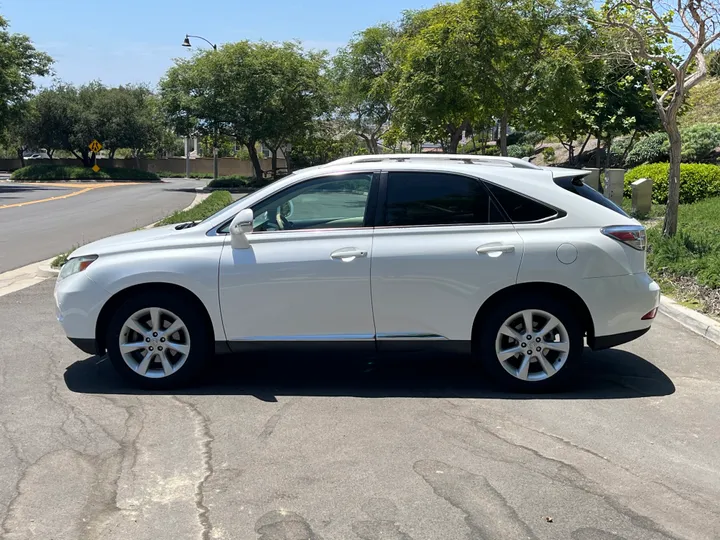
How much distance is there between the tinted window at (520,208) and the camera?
18.0 ft

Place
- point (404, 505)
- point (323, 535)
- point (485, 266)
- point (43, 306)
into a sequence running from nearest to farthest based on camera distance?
point (323, 535) < point (404, 505) < point (485, 266) < point (43, 306)

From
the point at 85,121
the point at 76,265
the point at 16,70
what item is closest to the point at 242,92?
the point at 16,70

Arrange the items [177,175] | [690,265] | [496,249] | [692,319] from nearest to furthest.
→ [496,249] → [692,319] → [690,265] → [177,175]

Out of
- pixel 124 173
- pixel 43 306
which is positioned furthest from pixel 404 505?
pixel 124 173

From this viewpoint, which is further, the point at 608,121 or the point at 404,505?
the point at 608,121

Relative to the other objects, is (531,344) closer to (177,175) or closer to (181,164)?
(177,175)

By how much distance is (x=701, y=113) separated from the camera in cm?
3064

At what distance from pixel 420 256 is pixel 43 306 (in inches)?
215

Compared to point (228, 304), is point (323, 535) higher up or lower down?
lower down

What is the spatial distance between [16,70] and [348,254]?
42.1 meters

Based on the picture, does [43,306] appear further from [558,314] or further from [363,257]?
[558,314]

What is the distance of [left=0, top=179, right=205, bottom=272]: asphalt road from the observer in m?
14.2

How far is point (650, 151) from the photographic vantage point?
24.2 m

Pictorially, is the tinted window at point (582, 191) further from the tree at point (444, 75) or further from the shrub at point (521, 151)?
the shrub at point (521, 151)
